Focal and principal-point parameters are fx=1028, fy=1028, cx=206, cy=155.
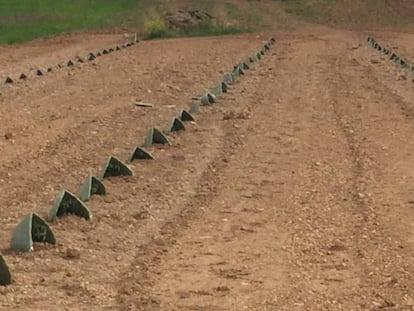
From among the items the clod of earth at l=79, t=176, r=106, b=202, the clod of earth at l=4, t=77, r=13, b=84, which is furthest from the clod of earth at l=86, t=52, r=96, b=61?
the clod of earth at l=79, t=176, r=106, b=202

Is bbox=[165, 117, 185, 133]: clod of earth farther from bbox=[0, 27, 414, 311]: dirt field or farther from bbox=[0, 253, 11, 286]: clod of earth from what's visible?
bbox=[0, 253, 11, 286]: clod of earth

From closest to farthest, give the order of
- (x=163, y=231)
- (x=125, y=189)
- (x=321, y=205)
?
(x=163, y=231), (x=321, y=205), (x=125, y=189)

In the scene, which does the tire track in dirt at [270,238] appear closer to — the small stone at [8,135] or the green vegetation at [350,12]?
the small stone at [8,135]

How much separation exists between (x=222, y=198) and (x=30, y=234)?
105 inches

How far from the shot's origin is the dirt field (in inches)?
292

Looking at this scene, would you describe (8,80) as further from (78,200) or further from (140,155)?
(78,200)

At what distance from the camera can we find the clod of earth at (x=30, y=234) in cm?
826

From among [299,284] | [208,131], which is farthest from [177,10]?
[299,284]

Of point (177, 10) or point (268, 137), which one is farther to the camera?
point (177, 10)

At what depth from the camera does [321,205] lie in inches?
394

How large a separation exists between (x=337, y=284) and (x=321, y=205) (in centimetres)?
255

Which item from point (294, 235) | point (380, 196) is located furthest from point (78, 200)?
point (380, 196)

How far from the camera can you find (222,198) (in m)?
10.4

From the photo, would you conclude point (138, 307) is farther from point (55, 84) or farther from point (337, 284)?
point (55, 84)
